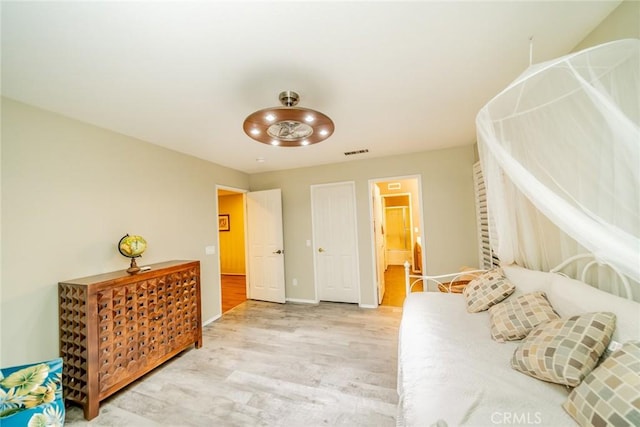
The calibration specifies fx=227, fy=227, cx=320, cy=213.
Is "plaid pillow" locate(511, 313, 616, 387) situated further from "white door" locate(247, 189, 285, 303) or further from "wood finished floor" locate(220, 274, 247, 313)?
"wood finished floor" locate(220, 274, 247, 313)

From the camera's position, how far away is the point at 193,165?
3.41m

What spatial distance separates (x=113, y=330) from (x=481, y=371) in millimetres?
2756

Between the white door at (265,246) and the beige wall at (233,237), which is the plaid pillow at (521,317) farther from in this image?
the beige wall at (233,237)

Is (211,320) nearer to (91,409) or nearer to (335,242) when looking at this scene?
(91,409)

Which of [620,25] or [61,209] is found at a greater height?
[620,25]

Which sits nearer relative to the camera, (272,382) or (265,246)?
(272,382)

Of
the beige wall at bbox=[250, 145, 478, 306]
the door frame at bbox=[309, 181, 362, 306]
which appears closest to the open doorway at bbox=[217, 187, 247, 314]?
the beige wall at bbox=[250, 145, 478, 306]

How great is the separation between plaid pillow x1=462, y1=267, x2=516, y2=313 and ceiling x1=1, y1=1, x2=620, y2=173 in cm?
163

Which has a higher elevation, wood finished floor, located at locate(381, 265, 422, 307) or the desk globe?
the desk globe

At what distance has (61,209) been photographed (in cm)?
204

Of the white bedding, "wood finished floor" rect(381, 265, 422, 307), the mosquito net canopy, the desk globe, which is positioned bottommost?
"wood finished floor" rect(381, 265, 422, 307)

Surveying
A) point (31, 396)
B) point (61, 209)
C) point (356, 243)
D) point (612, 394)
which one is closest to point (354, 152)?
point (356, 243)

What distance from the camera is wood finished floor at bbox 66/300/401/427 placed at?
174cm

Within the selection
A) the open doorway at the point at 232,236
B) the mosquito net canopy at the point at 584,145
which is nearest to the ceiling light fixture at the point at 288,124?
the mosquito net canopy at the point at 584,145
